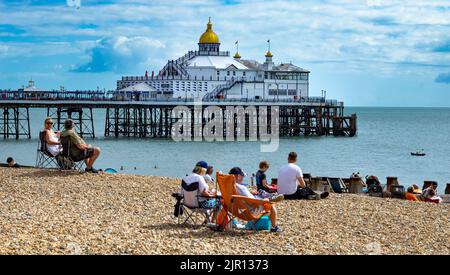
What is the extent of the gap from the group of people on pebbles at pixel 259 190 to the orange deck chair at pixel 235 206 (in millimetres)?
160

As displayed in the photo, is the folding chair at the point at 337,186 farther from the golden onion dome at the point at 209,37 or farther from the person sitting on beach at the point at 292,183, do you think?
the golden onion dome at the point at 209,37

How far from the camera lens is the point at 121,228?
11.4m

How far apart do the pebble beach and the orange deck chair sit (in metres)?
0.20

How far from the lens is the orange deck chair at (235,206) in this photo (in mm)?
11547

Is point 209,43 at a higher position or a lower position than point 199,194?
higher

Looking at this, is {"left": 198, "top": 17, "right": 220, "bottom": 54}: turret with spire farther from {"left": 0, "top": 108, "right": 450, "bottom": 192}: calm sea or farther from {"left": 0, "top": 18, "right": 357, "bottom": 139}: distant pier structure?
{"left": 0, "top": 108, "right": 450, "bottom": 192}: calm sea

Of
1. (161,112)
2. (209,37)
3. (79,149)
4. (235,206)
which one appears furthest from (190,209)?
(209,37)

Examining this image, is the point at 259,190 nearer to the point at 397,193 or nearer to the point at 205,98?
the point at 397,193

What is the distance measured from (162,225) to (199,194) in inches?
26.2

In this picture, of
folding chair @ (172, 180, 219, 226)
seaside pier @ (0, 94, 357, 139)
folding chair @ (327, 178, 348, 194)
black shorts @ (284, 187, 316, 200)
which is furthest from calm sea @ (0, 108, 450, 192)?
folding chair @ (172, 180, 219, 226)

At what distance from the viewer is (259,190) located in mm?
14367

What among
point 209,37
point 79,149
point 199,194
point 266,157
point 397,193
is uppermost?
point 209,37

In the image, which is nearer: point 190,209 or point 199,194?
point 199,194

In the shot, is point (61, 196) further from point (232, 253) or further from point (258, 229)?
point (232, 253)
